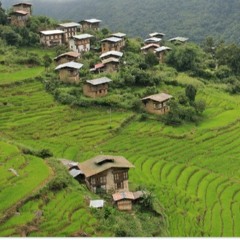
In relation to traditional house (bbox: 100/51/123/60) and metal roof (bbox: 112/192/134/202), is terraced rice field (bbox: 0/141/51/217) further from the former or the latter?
traditional house (bbox: 100/51/123/60)

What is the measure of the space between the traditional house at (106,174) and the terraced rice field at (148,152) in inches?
86.2

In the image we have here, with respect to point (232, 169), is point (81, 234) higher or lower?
higher

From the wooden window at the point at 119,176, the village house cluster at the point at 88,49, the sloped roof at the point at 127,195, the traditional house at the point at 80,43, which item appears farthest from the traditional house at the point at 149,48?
the sloped roof at the point at 127,195

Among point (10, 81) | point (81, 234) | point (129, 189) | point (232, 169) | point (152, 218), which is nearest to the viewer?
point (81, 234)

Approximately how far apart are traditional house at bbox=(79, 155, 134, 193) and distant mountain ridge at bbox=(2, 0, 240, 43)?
204 feet

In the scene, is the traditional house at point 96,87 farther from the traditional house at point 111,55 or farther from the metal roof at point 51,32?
the metal roof at point 51,32

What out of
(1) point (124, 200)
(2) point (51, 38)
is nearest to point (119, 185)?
(1) point (124, 200)

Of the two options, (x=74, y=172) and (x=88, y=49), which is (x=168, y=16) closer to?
(x=88, y=49)

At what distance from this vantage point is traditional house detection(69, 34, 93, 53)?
56.8m

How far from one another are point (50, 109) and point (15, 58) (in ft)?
34.5

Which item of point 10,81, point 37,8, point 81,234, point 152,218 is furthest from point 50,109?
point 37,8

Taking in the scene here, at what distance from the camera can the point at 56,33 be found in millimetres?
→ 57625

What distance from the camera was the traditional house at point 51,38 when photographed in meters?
57.0

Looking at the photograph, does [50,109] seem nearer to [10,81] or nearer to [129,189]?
[10,81]
